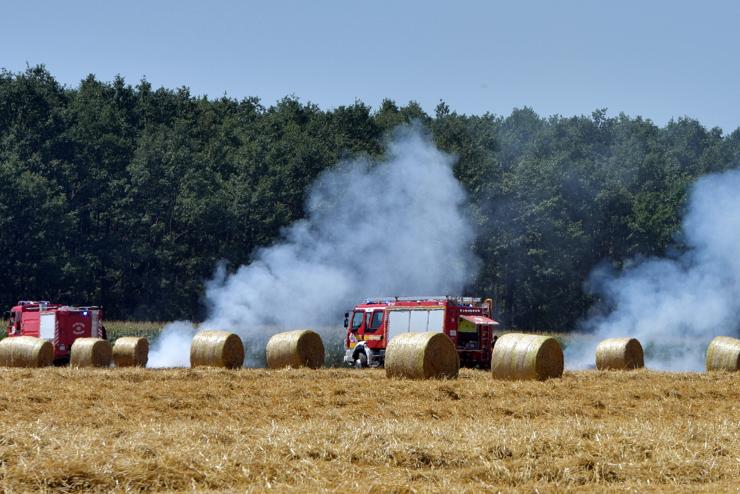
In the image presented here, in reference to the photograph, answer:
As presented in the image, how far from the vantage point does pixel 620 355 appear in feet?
114

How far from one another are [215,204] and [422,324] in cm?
4218

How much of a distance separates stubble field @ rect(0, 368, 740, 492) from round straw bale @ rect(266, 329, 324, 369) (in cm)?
1078

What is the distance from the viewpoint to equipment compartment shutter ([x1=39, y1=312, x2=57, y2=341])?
4303 centimetres

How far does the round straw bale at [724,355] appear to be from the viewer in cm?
3278

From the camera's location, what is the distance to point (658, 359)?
160 feet

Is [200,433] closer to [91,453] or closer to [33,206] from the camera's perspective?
[91,453]

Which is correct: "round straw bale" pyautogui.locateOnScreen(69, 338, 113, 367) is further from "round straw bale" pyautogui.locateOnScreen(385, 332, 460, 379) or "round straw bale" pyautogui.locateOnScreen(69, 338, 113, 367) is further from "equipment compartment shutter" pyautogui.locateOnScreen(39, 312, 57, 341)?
"round straw bale" pyautogui.locateOnScreen(385, 332, 460, 379)

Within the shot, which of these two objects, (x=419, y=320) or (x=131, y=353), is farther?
(x=131, y=353)

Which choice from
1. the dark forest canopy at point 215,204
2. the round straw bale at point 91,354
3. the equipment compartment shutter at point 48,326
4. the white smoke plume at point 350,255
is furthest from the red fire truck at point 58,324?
the dark forest canopy at point 215,204

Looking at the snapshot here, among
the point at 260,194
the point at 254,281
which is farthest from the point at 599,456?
the point at 260,194

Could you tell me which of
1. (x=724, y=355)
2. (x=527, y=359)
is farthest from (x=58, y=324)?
(x=724, y=355)

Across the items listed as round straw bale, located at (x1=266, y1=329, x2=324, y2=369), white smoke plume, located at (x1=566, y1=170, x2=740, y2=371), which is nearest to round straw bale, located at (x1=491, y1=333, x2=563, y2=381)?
round straw bale, located at (x1=266, y1=329, x2=324, y2=369)

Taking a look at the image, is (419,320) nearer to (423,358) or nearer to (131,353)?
(131,353)

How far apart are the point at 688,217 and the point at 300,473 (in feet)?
148
